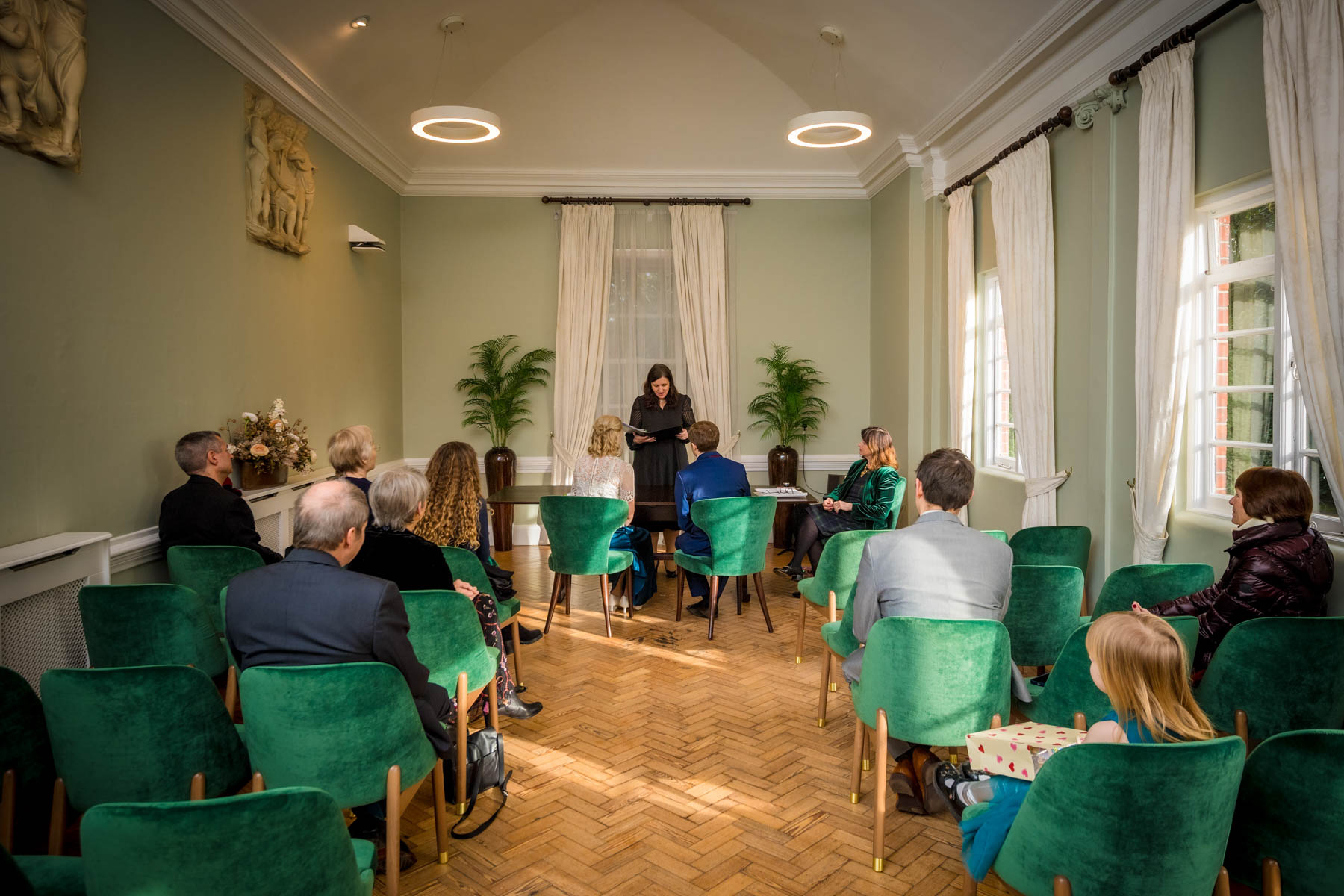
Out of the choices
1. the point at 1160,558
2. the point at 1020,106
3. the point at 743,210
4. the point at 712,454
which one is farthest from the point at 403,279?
the point at 1160,558

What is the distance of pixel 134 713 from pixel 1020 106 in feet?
19.9

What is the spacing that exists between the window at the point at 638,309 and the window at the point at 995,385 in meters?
3.16

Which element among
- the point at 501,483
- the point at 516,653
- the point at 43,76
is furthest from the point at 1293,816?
the point at 501,483

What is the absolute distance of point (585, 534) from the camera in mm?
5281

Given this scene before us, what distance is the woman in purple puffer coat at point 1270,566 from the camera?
9.44 ft

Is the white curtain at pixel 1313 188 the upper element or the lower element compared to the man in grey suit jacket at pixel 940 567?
upper

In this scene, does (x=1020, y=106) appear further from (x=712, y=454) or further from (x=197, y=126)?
(x=197, y=126)

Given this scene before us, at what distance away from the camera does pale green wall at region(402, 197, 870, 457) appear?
891 cm

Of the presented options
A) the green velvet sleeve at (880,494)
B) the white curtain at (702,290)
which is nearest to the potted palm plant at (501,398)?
the white curtain at (702,290)

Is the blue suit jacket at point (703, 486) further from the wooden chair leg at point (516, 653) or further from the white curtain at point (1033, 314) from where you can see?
the white curtain at point (1033, 314)

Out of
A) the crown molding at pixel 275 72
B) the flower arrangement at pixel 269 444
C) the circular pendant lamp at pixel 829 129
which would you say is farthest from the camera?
the circular pendant lamp at pixel 829 129

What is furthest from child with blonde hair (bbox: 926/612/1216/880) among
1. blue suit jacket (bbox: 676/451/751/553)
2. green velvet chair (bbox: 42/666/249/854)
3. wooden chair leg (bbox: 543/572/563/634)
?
wooden chair leg (bbox: 543/572/563/634)

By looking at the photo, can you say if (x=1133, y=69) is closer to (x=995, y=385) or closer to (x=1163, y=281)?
(x=1163, y=281)

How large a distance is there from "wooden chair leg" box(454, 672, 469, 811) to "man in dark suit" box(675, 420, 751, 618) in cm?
266
